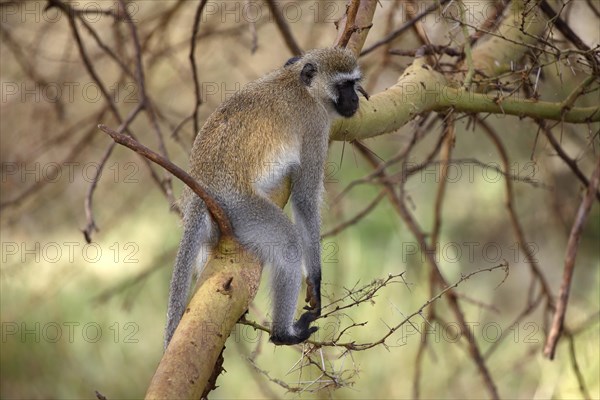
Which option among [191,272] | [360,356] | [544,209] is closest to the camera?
[191,272]

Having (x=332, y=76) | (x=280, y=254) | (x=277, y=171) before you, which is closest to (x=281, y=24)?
(x=332, y=76)

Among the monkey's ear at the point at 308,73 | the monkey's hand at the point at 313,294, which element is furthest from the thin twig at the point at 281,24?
the monkey's hand at the point at 313,294

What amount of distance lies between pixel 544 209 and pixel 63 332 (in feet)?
16.3

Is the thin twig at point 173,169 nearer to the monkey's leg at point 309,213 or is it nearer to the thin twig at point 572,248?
the monkey's leg at point 309,213

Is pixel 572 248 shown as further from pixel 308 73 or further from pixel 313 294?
pixel 308 73

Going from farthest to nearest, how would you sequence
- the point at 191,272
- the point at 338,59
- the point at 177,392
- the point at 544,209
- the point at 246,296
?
the point at 544,209 → the point at 338,59 → the point at 191,272 → the point at 246,296 → the point at 177,392

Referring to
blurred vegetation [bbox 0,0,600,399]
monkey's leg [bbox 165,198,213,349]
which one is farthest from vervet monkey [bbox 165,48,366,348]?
blurred vegetation [bbox 0,0,600,399]

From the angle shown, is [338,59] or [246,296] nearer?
[246,296]

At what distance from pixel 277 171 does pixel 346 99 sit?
543mm

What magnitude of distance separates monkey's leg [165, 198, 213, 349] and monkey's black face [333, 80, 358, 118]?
3.09 feet

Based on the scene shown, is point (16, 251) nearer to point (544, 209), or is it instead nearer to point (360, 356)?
point (360, 356)

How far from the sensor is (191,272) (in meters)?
3.52

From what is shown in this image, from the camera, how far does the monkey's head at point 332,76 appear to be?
4355 mm

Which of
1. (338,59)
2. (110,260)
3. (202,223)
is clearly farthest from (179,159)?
(202,223)
